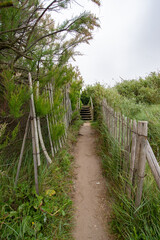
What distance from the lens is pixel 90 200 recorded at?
112 inches

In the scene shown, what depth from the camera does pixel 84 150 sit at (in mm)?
4941

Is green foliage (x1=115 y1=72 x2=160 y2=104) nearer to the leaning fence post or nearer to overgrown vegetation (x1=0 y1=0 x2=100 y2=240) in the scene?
overgrown vegetation (x1=0 y1=0 x2=100 y2=240)

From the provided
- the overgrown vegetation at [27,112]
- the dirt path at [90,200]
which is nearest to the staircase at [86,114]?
the dirt path at [90,200]

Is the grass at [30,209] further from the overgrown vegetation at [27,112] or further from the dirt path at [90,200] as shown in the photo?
the dirt path at [90,200]

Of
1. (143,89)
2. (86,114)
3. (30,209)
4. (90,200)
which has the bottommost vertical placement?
(90,200)

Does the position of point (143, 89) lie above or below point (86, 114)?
above

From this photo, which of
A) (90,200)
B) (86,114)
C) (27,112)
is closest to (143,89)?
(86,114)

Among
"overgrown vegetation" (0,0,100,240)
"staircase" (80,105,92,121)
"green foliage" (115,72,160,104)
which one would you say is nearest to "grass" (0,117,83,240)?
"overgrown vegetation" (0,0,100,240)

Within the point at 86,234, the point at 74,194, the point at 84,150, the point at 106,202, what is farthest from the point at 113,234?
the point at 84,150

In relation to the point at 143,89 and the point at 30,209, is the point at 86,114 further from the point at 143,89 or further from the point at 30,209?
the point at 30,209

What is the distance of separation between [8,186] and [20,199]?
0.88 feet

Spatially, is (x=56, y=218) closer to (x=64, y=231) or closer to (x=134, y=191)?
(x=64, y=231)

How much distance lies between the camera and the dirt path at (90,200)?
220 cm

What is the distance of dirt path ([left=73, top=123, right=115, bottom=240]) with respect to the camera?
2195 mm
